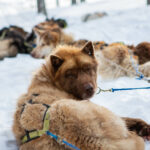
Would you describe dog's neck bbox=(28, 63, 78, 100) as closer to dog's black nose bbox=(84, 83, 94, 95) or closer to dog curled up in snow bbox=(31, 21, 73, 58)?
dog's black nose bbox=(84, 83, 94, 95)

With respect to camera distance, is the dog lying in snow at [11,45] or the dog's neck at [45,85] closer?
the dog's neck at [45,85]

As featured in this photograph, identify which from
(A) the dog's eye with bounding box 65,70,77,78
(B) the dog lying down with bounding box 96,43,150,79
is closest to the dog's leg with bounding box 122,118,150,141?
(A) the dog's eye with bounding box 65,70,77,78

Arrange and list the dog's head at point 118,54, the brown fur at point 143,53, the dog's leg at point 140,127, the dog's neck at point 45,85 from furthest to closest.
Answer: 1. the brown fur at point 143,53
2. the dog's head at point 118,54
3. the dog's neck at point 45,85
4. the dog's leg at point 140,127

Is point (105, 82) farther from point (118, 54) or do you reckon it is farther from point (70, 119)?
point (70, 119)

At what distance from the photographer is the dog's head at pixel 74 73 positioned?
3201 millimetres

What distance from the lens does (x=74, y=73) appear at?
3215mm

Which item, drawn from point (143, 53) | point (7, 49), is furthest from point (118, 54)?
point (7, 49)

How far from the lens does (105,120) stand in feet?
7.48

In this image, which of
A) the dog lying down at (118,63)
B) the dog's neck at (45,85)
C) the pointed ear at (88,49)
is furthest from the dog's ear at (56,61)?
the dog lying down at (118,63)

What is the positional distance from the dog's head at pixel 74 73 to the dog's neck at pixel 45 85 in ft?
0.25

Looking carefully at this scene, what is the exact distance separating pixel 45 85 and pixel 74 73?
494 mm

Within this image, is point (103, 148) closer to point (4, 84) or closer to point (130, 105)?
point (130, 105)

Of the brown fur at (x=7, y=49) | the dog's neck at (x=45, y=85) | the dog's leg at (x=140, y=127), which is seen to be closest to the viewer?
the dog's leg at (x=140, y=127)

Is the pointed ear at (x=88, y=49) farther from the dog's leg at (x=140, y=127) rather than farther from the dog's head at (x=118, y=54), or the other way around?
the dog's head at (x=118, y=54)
